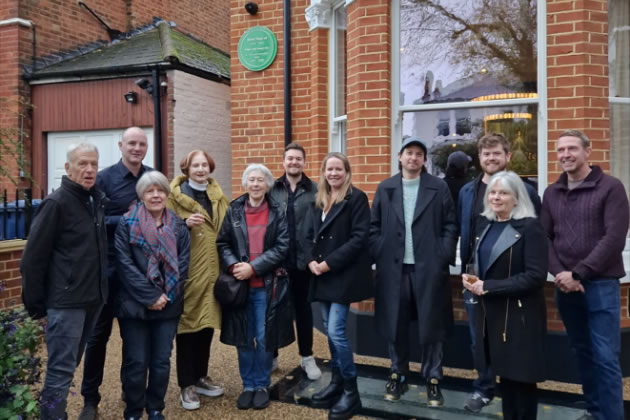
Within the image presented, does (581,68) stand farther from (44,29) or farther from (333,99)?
(44,29)

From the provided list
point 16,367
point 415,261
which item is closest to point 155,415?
point 16,367

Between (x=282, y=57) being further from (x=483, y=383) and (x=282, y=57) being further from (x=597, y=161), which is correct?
(x=483, y=383)

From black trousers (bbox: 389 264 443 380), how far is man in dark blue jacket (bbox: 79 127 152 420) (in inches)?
79.4

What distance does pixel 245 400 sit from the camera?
379 cm

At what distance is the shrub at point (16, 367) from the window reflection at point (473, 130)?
3.47m

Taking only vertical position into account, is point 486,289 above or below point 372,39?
below

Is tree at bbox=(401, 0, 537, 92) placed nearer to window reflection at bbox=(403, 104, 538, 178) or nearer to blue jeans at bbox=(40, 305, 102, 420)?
window reflection at bbox=(403, 104, 538, 178)

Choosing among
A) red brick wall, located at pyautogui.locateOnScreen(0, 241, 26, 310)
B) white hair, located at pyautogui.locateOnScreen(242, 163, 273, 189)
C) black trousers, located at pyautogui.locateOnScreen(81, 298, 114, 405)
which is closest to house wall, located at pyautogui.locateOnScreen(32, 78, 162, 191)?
red brick wall, located at pyautogui.locateOnScreen(0, 241, 26, 310)

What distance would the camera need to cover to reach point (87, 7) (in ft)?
33.3

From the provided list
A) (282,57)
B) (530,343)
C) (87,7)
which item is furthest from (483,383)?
(87,7)

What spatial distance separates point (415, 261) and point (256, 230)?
3.84ft

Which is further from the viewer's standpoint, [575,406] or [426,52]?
[426,52]

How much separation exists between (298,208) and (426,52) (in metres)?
1.98

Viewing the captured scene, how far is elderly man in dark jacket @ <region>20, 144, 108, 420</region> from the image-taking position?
289cm
